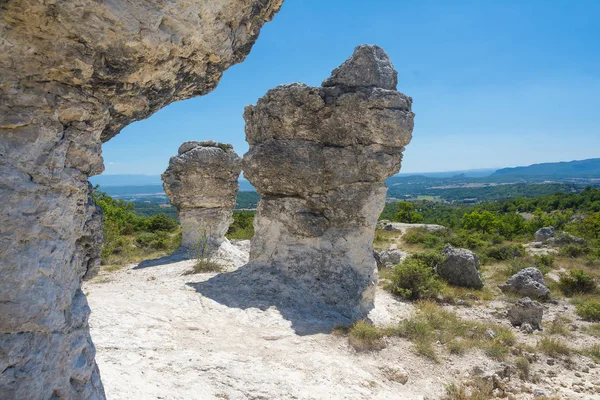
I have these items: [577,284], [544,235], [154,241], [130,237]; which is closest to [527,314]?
[577,284]

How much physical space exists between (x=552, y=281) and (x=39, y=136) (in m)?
14.1

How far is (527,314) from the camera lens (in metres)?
9.20

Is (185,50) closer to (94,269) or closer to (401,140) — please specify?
(94,269)

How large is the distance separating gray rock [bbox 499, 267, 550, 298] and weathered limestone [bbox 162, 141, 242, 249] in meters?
9.94

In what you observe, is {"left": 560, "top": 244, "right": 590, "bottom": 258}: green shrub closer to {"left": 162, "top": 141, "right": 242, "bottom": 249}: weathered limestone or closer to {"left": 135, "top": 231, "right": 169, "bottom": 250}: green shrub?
{"left": 162, "top": 141, "right": 242, "bottom": 249}: weathered limestone

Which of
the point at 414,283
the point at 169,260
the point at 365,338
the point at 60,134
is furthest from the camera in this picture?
the point at 169,260

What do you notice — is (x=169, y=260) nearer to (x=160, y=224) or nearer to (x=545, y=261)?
(x=160, y=224)

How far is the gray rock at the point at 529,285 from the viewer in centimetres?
1127

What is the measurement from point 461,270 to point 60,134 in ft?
39.0

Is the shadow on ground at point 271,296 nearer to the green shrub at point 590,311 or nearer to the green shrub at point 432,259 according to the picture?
the green shrub at point 432,259

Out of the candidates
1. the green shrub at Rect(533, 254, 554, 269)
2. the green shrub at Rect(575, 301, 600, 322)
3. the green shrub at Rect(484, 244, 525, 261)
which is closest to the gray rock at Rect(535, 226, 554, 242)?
the green shrub at Rect(484, 244, 525, 261)

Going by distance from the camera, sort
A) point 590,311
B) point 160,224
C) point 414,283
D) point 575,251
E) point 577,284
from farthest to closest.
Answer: point 160,224 < point 575,251 < point 577,284 < point 414,283 < point 590,311

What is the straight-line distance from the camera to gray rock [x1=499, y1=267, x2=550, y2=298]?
11.3 meters

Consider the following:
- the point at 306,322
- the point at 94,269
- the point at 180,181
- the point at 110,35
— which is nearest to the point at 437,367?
the point at 306,322
